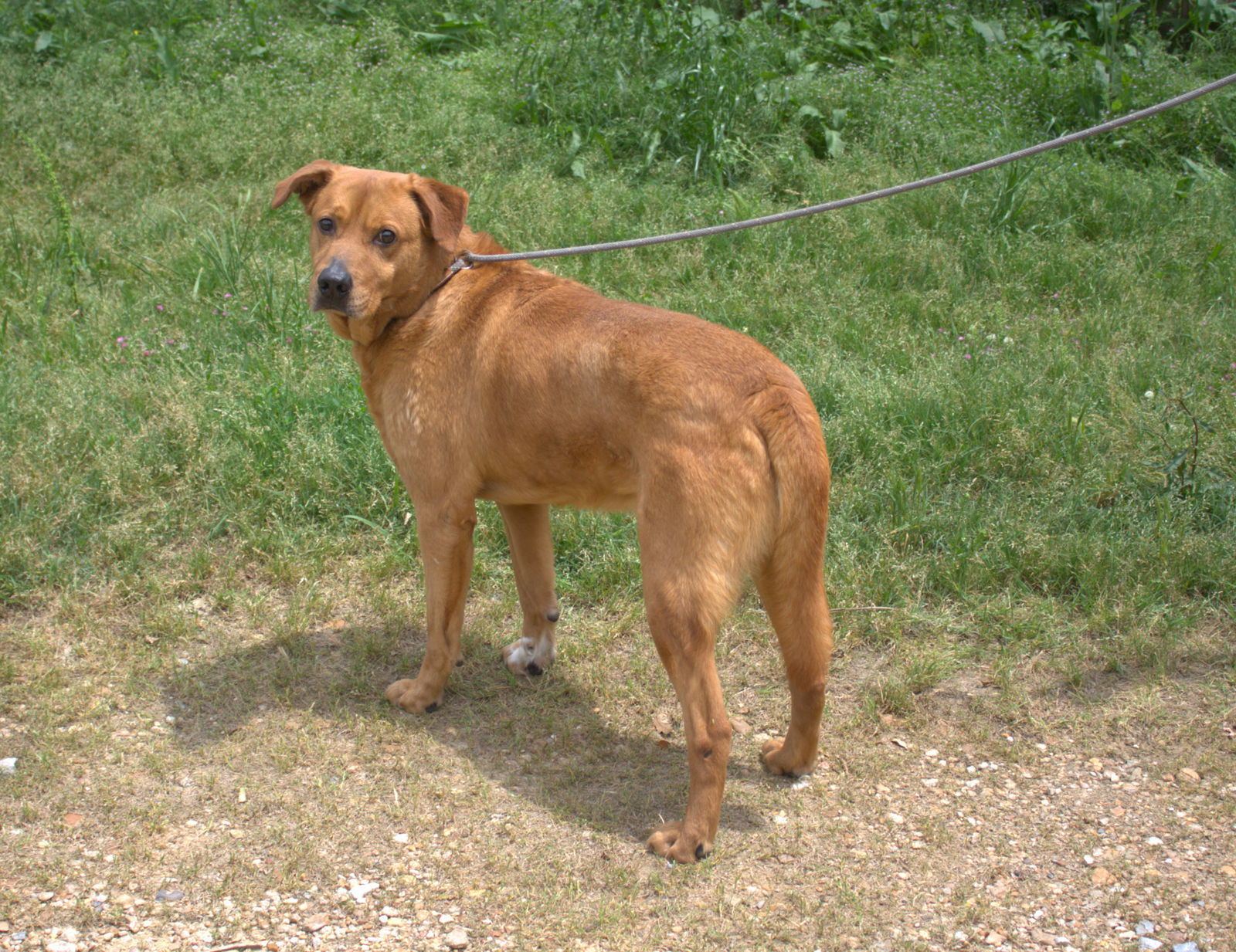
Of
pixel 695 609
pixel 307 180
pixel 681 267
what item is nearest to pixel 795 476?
pixel 695 609

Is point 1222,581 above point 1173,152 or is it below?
below

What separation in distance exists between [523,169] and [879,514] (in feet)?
12.9

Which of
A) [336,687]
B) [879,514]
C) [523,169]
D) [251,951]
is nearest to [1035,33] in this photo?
[523,169]

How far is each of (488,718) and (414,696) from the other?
0.28 metres

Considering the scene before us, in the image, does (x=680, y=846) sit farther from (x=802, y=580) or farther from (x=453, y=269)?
(x=453, y=269)

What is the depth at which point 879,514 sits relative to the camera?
492 centimetres

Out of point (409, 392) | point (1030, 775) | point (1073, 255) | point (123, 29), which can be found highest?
point (123, 29)

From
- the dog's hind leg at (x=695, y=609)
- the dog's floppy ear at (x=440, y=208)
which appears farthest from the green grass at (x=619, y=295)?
the dog's floppy ear at (x=440, y=208)

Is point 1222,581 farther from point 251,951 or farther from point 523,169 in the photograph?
point 523,169

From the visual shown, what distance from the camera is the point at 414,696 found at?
409cm

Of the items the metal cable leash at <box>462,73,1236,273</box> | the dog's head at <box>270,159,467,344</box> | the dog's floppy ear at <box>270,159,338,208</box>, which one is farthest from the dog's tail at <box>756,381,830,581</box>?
the dog's floppy ear at <box>270,159,338,208</box>

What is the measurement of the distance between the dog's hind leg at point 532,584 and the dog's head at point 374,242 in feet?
2.85

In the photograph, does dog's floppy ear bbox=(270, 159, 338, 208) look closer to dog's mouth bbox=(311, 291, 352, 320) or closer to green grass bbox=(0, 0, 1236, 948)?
dog's mouth bbox=(311, 291, 352, 320)

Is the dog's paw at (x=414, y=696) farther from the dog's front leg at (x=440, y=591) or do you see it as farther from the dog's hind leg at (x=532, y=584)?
the dog's hind leg at (x=532, y=584)
